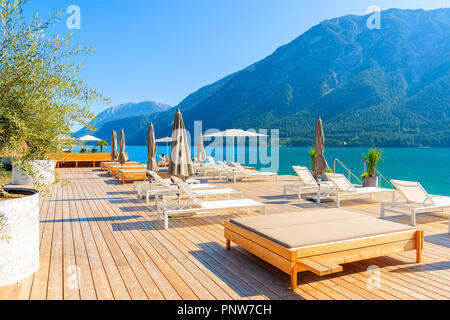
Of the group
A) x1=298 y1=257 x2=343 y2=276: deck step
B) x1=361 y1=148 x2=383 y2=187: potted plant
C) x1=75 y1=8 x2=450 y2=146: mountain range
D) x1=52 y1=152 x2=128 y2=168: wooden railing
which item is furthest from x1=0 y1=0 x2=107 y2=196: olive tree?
x1=75 y1=8 x2=450 y2=146: mountain range

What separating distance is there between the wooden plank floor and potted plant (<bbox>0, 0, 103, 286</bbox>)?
13.7 inches

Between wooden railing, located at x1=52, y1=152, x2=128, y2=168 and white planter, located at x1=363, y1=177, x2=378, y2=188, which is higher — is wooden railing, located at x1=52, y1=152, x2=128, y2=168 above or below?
above

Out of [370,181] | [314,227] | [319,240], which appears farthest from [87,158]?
[319,240]

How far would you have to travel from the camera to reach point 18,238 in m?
2.95

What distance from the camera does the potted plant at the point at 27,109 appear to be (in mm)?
2789

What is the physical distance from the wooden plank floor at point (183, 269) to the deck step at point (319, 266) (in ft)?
0.76

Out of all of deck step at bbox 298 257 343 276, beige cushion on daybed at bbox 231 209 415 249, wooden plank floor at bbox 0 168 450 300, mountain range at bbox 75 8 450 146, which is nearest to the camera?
deck step at bbox 298 257 343 276

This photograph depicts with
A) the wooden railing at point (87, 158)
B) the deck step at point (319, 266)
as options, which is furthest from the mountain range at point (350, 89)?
the deck step at point (319, 266)

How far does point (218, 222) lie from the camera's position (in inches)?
220

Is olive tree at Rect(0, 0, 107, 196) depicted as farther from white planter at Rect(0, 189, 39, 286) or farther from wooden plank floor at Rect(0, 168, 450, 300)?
wooden plank floor at Rect(0, 168, 450, 300)

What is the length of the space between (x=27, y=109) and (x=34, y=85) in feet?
0.81

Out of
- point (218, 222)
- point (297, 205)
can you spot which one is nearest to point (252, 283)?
point (218, 222)

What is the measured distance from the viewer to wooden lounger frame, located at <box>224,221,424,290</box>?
2.90 meters

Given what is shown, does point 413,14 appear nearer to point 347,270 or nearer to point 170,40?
point 170,40
